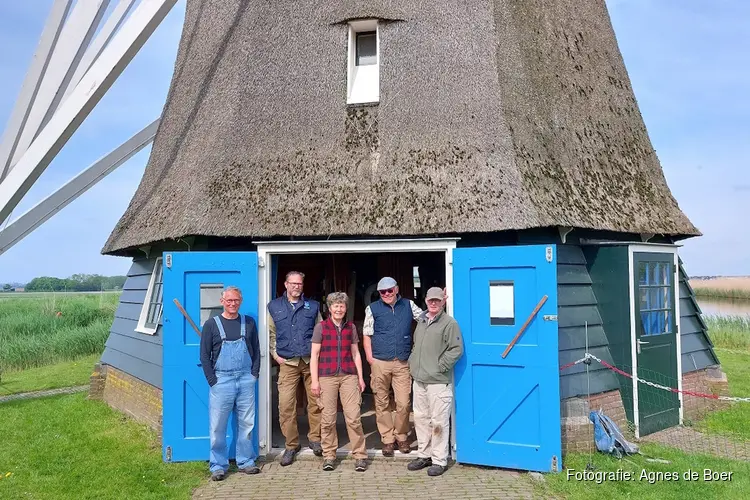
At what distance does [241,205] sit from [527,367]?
360 centimetres

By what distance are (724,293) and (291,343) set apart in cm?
4792

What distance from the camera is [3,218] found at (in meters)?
8.02

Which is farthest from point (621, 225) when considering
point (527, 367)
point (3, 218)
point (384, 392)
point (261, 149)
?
point (3, 218)

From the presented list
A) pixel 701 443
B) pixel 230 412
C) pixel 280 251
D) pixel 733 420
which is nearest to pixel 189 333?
pixel 230 412

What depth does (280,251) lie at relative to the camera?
7.03 meters

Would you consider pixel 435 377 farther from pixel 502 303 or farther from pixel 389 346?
pixel 502 303

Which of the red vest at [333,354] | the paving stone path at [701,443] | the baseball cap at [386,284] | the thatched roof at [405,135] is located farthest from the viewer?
the paving stone path at [701,443]

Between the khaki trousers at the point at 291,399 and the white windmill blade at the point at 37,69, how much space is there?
17.9 ft

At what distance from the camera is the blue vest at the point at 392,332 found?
259 inches

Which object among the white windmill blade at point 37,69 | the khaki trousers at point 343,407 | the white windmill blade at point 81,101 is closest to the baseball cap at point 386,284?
the khaki trousers at point 343,407

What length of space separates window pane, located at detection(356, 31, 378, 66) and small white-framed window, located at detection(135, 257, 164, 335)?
153 inches

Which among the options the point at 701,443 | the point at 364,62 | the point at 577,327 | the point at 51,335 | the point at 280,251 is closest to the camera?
the point at 280,251

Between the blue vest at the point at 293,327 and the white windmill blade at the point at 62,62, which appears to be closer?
the blue vest at the point at 293,327

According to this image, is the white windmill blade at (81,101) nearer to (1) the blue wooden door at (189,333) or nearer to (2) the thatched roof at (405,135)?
(2) the thatched roof at (405,135)
